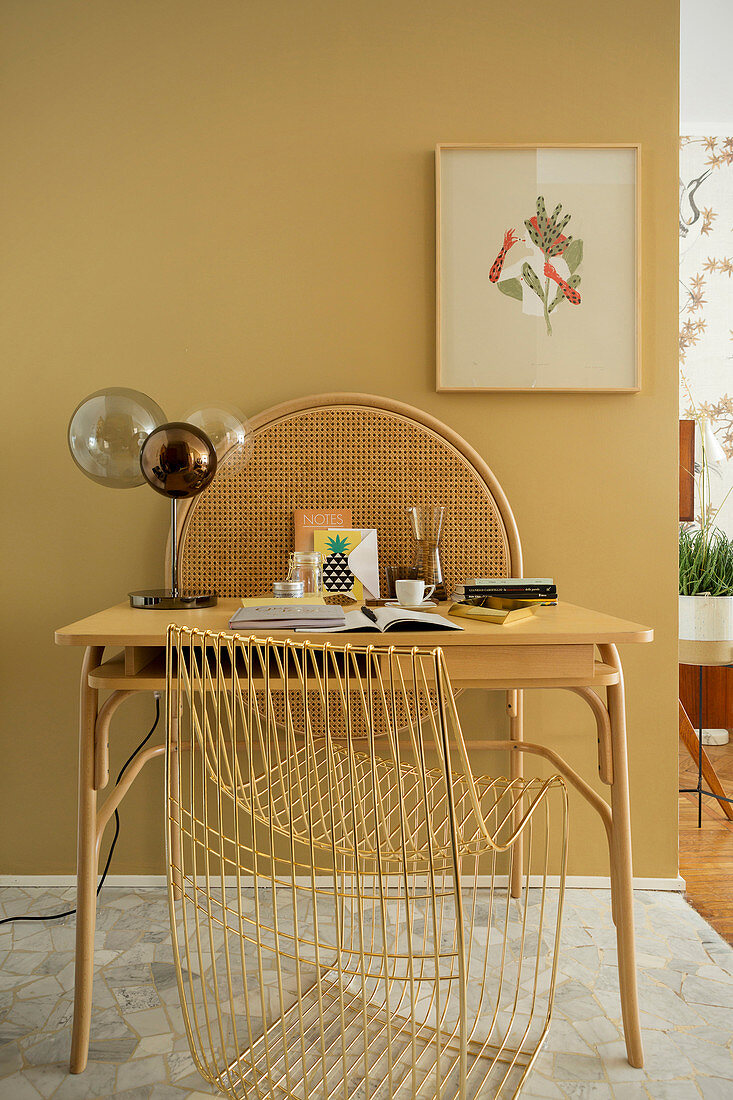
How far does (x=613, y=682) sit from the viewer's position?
56.4 inches

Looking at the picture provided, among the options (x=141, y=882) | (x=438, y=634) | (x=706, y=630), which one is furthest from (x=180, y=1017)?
(x=706, y=630)

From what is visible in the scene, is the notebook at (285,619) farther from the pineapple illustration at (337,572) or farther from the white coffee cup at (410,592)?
the pineapple illustration at (337,572)

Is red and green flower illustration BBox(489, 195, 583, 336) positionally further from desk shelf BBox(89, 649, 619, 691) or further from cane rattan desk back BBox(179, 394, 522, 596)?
desk shelf BBox(89, 649, 619, 691)

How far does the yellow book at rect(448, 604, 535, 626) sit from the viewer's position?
1.52m

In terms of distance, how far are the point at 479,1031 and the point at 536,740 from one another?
0.80 metres

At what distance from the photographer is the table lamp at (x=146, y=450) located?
1729 mm

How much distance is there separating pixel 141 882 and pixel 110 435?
122cm

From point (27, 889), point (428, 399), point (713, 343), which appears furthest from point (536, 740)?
point (713, 343)

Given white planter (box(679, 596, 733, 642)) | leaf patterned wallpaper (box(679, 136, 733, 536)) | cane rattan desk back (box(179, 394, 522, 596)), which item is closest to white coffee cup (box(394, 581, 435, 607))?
cane rattan desk back (box(179, 394, 522, 596))

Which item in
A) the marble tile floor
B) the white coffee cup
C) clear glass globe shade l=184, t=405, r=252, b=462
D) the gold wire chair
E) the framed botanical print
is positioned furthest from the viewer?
the framed botanical print

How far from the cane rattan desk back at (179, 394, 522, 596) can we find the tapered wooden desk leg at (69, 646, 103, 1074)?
2.12 feet

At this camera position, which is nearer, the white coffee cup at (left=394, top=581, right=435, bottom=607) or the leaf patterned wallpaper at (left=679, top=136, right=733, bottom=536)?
the white coffee cup at (left=394, top=581, right=435, bottom=607)

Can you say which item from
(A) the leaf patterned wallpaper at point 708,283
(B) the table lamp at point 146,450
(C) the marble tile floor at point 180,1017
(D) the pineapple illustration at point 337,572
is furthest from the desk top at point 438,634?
(A) the leaf patterned wallpaper at point 708,283

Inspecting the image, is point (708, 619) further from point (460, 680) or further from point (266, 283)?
point (266, 283)
